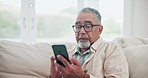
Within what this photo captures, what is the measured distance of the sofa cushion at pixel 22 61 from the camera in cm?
167

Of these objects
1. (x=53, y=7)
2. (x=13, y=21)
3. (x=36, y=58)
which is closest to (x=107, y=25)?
(x=53, y=7)

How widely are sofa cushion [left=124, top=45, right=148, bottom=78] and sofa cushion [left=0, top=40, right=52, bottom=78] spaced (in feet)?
2.04

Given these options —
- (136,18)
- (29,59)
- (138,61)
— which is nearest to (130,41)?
(138,61)

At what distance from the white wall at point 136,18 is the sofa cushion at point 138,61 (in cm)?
153

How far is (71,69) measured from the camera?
1.22 meters

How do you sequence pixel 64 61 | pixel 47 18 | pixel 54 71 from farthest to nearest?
1. pixel 47 18
2. pixel 54 71
3. pixel 64 61

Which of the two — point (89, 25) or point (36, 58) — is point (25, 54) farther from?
point (89, 25)

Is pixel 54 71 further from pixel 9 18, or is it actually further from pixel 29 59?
pixel 9 18

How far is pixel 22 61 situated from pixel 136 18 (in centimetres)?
198

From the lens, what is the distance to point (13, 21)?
2.89 metres

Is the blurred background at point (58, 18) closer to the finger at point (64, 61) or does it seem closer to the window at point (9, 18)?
the window at point (9, 18)

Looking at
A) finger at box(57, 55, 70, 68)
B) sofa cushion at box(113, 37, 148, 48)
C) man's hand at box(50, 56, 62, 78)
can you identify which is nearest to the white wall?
sofa cushion at box(113, 37, 148, 48)

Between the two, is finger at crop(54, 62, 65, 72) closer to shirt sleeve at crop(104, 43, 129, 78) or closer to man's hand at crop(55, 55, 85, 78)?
man's hand at crop(55, 55, 85, 78)

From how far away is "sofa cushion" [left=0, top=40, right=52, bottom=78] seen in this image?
167cm
